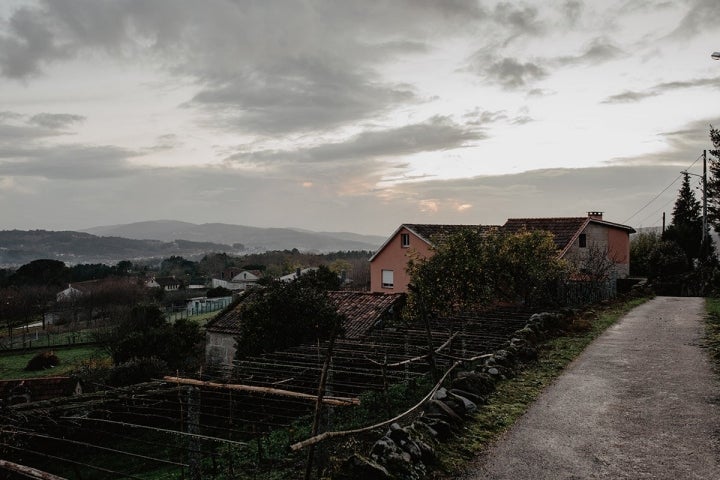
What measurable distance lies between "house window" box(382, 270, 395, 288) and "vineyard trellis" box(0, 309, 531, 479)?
Result: 21.8m

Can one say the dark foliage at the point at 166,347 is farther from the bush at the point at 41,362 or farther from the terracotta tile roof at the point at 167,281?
the terracotta tile roof at the point at 167,281

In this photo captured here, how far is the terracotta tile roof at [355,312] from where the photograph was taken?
2706cm

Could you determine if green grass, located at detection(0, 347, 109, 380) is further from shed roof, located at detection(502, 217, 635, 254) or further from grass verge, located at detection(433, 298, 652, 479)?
grass verge, located at detection(433, 298, 652, 479)

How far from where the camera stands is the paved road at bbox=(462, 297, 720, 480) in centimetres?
746

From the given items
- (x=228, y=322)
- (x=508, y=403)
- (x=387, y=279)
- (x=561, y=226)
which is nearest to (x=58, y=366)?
(x=228, y=322)

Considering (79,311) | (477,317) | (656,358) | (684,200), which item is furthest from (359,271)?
(656,358)

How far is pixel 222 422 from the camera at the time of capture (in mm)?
18562

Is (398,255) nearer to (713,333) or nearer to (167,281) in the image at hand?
(713,333)

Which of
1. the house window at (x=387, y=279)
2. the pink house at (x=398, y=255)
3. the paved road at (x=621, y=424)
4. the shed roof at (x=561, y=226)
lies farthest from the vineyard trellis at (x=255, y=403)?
the house window at (x=387, y=279)

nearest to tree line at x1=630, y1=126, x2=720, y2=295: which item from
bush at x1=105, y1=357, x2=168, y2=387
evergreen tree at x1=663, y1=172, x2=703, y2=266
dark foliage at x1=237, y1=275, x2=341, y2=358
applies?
evergreen tree at x1=663, y1=172, x2=703, y2=266

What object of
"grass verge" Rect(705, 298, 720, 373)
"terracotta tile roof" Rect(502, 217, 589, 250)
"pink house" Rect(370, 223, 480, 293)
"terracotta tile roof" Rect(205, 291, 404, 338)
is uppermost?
"terracotta tile roof" Rect(502, 217, 589, 250)

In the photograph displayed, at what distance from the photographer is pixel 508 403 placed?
1053 centimetres

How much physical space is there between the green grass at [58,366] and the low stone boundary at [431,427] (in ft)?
110

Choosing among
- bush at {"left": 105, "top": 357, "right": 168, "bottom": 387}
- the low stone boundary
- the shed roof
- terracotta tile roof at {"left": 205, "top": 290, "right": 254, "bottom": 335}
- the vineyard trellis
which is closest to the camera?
the low stone boundary
